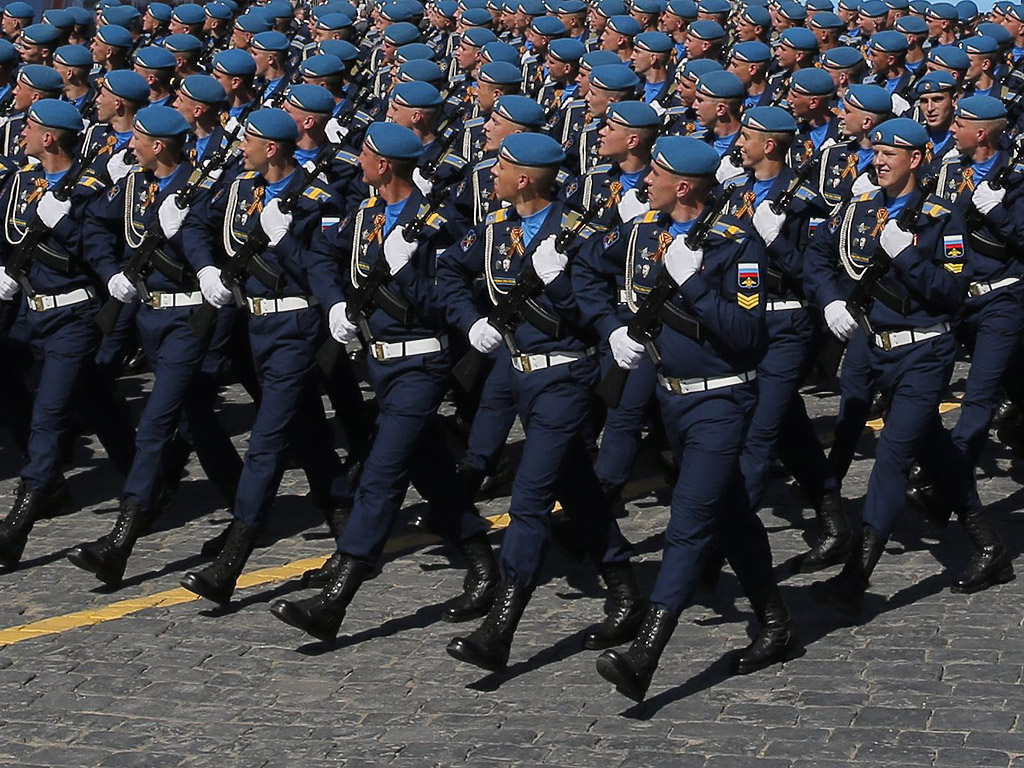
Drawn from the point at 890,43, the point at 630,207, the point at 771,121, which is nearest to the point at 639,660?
the point at 630,207

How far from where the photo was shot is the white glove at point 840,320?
8828 mm

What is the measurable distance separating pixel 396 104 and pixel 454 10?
6.08 meters

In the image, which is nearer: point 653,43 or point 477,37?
point 653,43

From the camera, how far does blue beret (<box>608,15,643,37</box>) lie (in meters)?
14.8

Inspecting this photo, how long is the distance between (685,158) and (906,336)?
1.49m

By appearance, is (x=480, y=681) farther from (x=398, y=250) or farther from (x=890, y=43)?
(x=890, y=43)

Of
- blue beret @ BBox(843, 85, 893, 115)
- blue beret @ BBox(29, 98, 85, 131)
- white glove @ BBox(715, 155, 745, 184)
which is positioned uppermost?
blue beret @ BBox(843, 85, 893, 115)

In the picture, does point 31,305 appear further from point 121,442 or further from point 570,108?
point 570,108

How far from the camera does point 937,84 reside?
11.9m

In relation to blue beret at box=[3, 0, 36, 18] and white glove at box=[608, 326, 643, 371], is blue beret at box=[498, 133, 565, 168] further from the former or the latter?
blue beret at box=[3, 0, 36, 18]

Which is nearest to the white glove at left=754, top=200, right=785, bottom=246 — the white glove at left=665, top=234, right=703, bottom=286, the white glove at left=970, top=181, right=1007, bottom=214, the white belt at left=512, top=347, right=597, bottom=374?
the white glove at left=970, top=181, right=1007, bottom=214

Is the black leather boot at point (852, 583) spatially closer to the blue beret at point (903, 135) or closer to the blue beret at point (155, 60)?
the blue beret at point (903, 135)

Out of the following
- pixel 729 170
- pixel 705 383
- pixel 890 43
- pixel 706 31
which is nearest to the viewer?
pixel 705 383

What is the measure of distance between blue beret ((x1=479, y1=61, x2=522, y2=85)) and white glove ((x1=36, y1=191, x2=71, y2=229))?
Result: 3.16m
